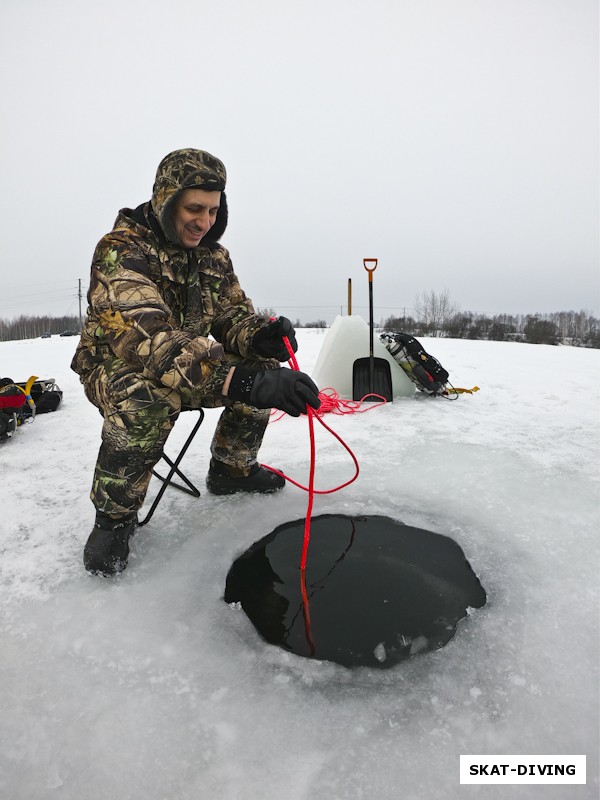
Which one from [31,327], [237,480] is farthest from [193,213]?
[31,327]

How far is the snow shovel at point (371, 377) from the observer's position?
146 inches

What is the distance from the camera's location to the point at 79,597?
1361 millimetres

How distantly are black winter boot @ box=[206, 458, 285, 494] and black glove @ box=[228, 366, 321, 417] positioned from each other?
0.73 meters

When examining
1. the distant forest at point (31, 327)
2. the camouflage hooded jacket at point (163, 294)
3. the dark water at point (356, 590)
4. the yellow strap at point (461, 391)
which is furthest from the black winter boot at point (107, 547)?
the distant forest at point (31, 327)

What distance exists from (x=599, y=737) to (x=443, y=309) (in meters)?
42.6

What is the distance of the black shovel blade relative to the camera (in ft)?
12.3

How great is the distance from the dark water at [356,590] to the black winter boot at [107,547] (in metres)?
0.38

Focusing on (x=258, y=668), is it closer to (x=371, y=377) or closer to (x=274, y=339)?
(x=274, y=339)

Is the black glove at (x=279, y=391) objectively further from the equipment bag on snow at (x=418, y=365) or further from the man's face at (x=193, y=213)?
the equipment bag on snow at (x=418, y=365)

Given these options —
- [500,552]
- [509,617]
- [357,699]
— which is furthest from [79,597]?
[500,552]

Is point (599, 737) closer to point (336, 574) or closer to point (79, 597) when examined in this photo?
point (336, 574)

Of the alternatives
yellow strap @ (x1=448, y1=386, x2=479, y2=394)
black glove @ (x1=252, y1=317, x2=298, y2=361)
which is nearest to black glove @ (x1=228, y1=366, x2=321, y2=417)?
black glove @ (x1=252, y1=317, x2=298, y2=361)

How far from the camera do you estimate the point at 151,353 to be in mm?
1354

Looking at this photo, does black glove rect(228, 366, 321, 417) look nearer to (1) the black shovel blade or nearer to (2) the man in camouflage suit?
(2) the man in camouflage suit
